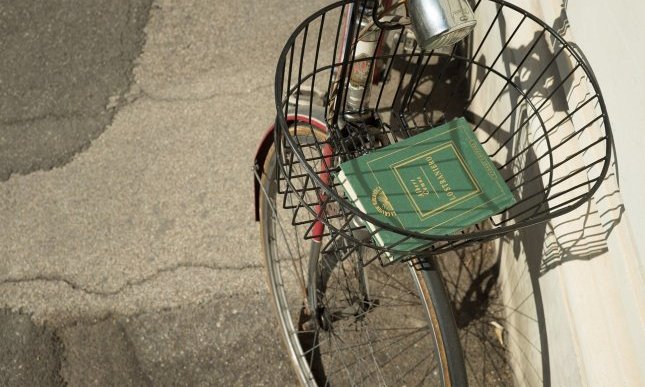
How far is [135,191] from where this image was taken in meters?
2.64

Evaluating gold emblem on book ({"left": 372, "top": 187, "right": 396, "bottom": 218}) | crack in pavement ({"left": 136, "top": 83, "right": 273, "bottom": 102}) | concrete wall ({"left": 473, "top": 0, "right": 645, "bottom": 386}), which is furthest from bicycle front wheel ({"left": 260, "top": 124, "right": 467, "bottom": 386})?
gold emblem on book ({"left": 372, "top": 187, "right": 396, "bottom": 218})

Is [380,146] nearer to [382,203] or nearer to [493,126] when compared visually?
[382,203]

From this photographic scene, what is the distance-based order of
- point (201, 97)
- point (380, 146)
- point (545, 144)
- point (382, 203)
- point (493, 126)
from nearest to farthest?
point (382, 203), point (380, 146), point (545, 144), point (493, 126), point (201, 97)

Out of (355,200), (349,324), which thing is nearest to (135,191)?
(349,324)

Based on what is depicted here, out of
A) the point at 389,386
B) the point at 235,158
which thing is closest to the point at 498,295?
the point at 389,386

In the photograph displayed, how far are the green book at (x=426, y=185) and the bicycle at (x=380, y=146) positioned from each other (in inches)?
3.1

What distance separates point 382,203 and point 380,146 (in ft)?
1.03

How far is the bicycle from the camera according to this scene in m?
1.43

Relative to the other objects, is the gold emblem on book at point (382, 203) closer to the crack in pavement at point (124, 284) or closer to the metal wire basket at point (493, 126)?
the metal wire basket at point (493, 126)

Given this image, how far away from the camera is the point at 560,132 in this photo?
1.63 m

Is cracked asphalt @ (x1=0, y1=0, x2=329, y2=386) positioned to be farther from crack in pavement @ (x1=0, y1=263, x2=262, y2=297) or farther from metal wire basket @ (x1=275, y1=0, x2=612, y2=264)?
metal wire basket @ (x1=275, y1=0, x2=612, y2=264)

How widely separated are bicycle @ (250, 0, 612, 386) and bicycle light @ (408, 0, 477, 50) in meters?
0.10

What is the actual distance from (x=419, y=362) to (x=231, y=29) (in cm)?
210

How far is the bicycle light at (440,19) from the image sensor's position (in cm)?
108
